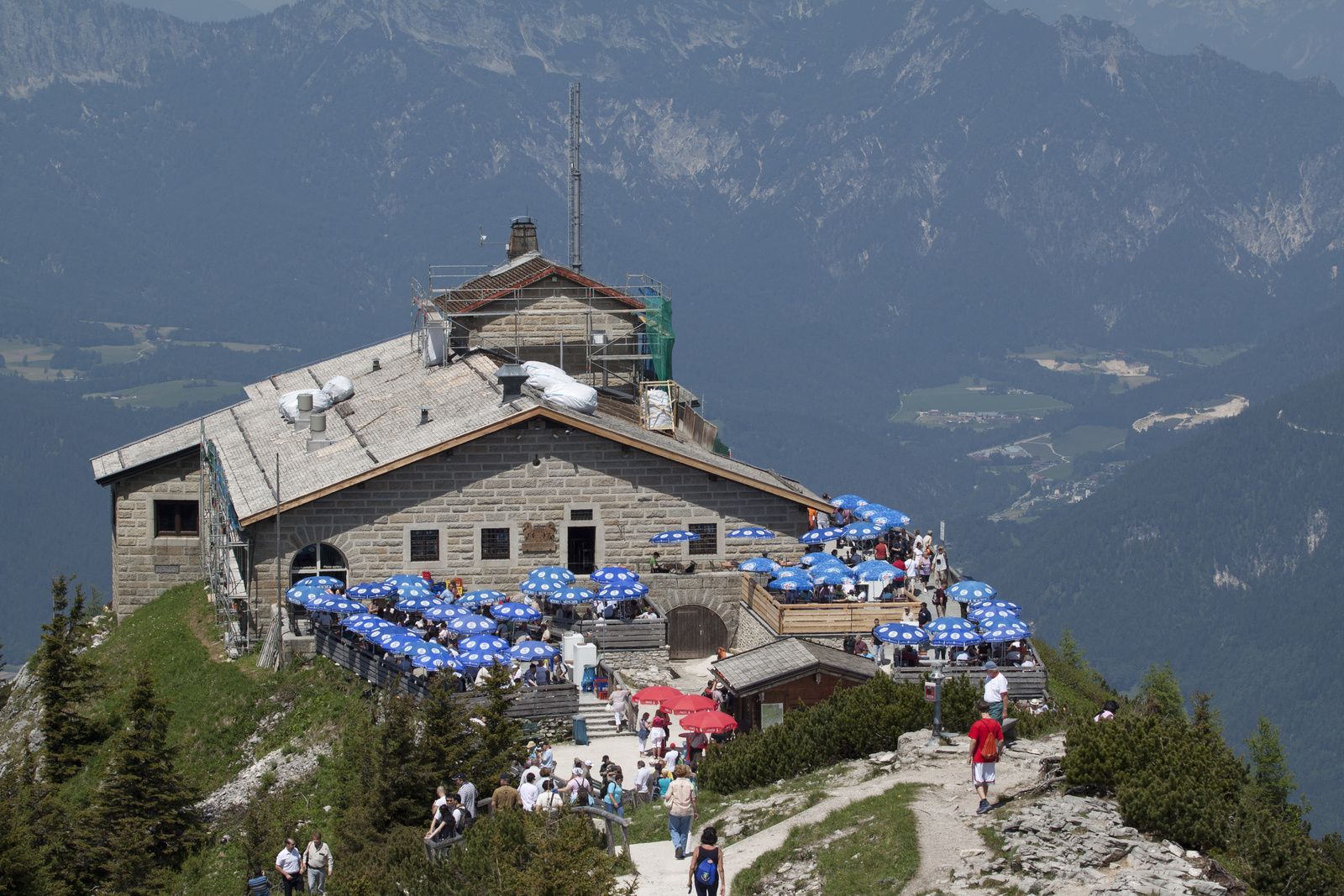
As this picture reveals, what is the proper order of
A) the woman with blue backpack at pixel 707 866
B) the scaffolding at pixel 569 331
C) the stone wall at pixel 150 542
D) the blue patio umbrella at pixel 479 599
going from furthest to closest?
1. the scaffolding at pixel 569 331
2. the stone wall at pixel 150 542
3. the blue patio umbrella at pixel 479 599
4. the woman with blue backpack at pixel 707 866

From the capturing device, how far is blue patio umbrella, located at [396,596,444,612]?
138ft

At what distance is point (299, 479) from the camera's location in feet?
159

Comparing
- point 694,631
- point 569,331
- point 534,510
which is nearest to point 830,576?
point 694,631

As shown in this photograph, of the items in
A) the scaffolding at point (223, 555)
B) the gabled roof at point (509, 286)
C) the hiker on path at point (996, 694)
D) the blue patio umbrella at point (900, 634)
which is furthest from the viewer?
the gabled roof at point (509, 286)

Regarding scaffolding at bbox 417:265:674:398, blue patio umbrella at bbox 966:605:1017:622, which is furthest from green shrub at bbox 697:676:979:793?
scaffolding at bbox 417:265:674:398

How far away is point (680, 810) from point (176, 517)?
38.3 m

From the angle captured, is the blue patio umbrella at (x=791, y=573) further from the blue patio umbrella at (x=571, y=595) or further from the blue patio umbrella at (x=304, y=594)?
the blue patio umbrella at (x=304, y=594)

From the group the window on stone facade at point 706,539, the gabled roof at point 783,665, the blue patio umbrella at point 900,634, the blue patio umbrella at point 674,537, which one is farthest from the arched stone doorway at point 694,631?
the gabled roof at point 783,665

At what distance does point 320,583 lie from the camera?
4381cm

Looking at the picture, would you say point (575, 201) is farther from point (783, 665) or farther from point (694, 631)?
point (783, 665)

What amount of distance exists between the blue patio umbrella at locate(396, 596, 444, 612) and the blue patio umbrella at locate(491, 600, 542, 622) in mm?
1439

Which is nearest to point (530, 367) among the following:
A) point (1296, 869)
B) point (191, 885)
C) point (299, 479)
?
point (299, 479)

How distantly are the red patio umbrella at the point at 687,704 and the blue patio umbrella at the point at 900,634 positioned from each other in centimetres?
691

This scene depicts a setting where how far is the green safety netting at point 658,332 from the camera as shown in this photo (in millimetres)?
70688
